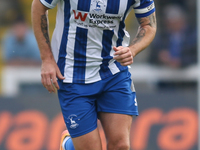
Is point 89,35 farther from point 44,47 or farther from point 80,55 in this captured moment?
point 44,47

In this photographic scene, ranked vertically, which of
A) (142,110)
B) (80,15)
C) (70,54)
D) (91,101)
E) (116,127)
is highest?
(80,15)

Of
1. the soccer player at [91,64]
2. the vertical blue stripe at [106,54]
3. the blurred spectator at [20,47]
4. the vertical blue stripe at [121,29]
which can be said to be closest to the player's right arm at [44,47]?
the soccer player at [91,64]

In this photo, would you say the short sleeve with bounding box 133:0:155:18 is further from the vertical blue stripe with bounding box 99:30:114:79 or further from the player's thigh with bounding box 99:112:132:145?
the player's thigh with bounding box 99:112:132:145

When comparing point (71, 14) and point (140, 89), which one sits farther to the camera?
point (140, 89)

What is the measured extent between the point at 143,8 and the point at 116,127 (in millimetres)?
1035

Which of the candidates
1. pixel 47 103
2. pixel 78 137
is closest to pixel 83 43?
pixel 78 137

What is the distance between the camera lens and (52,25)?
Result: 856cm

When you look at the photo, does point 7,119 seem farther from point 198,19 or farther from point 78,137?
point 198,19

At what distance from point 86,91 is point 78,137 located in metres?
0.39

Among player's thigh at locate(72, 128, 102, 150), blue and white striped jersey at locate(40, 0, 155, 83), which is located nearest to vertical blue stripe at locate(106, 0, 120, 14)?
blue and white striped jersey at locate(40, 0, 155, 83)

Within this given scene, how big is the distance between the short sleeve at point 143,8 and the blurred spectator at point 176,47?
11.5 feet

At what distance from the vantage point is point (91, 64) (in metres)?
3.63

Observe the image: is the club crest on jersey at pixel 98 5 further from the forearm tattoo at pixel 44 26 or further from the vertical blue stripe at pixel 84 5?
the forearm tattoo at pixel 44 26

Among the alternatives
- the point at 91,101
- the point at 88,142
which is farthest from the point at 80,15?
the point at 88,142
